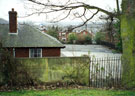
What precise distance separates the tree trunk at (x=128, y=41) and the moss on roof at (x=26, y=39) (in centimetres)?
908

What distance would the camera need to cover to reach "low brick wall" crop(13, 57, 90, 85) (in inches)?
412

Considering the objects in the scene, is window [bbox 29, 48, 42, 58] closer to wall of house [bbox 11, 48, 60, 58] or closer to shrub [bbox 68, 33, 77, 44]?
wall of house [bbox 11, 48, 60, 58]

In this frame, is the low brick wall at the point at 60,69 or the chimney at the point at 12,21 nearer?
the low brick wall at the point at 60,69

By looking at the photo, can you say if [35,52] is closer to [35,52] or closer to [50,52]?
[35,52]

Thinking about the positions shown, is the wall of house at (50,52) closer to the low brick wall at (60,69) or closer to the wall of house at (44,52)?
the wall of house at (44,52)

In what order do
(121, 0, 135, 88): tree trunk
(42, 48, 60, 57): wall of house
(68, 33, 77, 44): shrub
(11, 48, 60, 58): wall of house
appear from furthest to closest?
(68, 33, 77, 44): shrub → (42, 48, 60, 57): wall of house → (11, 48, 60, 58): wall of house → (121, 0, 135, 88): tree trunk

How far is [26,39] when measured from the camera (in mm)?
18875

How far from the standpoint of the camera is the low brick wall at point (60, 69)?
10.5 meters

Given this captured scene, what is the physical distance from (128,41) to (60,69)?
13.1ft

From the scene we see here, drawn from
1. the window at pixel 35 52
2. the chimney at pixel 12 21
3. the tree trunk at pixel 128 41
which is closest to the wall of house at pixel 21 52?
the window at pixel 35 52

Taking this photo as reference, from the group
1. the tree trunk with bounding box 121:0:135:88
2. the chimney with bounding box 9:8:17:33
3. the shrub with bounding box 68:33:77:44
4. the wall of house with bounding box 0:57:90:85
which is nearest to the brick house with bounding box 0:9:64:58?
the chimney with bounding box 9:8:17:33

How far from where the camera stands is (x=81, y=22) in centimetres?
1191

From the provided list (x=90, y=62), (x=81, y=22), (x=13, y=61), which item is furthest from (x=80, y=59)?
(x=13, y=61)

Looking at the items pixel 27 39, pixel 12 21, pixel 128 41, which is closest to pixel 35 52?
pixel 27 39
